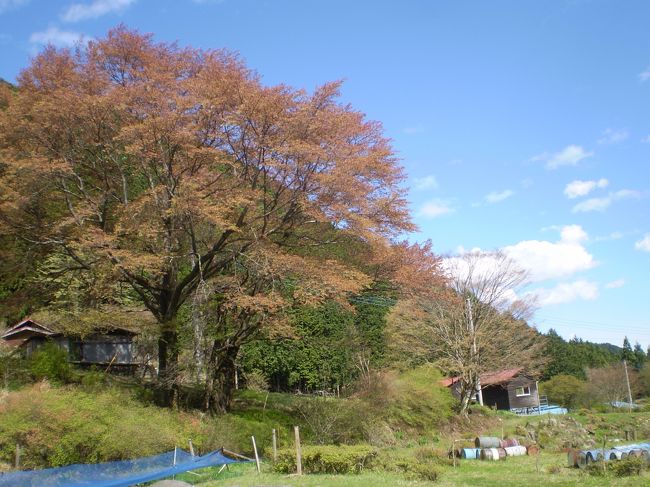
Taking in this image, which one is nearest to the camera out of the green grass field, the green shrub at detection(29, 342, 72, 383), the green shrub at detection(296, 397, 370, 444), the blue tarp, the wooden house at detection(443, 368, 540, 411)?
the blue tarp

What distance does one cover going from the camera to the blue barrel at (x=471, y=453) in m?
17.5

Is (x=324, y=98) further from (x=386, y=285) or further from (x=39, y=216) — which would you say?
(x=39, y=216)

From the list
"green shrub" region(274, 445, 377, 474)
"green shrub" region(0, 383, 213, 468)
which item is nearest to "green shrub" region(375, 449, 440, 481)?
"green shrub" region(274, 445, 377, 474)

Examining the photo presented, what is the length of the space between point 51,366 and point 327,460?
10232 mm

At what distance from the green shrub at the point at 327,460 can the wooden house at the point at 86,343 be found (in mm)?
11768

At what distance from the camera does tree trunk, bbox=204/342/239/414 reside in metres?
19.6

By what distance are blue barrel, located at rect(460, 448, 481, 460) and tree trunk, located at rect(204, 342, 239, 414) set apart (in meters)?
8.14

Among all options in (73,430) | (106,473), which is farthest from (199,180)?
(106,473)

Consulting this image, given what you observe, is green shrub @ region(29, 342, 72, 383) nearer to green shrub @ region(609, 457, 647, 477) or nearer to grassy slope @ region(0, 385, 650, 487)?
grassy slope @ region(0, 385, 650, 487)

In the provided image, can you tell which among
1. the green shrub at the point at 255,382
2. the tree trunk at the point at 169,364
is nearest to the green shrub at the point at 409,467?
the tree trunk at the point at 169,364

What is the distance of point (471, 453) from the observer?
17.7 metres

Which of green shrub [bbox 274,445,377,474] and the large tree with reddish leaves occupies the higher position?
the large tree with reddish leaves

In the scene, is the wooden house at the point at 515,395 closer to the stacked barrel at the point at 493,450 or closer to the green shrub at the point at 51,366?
the stacked barrel at the point at 493,450

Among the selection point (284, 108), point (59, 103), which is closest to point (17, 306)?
point (59, 103)
